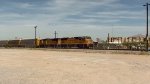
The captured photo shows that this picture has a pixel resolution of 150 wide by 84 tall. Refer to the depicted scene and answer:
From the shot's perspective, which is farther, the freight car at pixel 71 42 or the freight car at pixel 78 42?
the freight car at pixel 71 42

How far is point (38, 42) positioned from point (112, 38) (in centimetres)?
3237

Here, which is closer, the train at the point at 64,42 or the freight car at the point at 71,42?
the freight car at the point at 71,42

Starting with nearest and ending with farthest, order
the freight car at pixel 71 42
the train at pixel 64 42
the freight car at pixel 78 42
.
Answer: the freight car at pixel 78 42 < the freight car at pixel 71 42 < the train at pixel 64 42

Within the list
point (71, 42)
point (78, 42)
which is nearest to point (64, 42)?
point (71, 42)

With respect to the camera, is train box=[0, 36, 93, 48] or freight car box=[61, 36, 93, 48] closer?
freight car box=[61, 36, 93, 48]

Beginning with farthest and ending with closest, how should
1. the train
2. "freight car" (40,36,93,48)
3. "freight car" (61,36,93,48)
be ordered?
the train < "freight car" (40,36,93,48) < "freight car" (61,36,93,48)

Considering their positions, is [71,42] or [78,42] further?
[71,42]

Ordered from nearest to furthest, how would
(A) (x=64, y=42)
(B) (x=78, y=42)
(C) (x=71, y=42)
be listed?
(B) (x=78, y=42) → (C) (x=71, y=42) → (A) (x=64, y=42)

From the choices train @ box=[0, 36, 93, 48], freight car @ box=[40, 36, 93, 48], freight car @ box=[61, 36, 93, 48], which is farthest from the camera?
train @ box=[0, 36, 93, 48]

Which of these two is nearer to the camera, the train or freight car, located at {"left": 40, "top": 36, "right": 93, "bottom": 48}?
freight car, located at {"left": 40, "top": 36, "right": 93, "bottom": 48}

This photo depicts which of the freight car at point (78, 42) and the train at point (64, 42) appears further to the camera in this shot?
the train at point (64, 42)

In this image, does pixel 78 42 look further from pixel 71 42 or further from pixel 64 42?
pixel 64 42

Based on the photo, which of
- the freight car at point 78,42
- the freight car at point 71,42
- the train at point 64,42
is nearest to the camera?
the freight car at point 78,42

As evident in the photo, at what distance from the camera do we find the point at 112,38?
11331 cm
